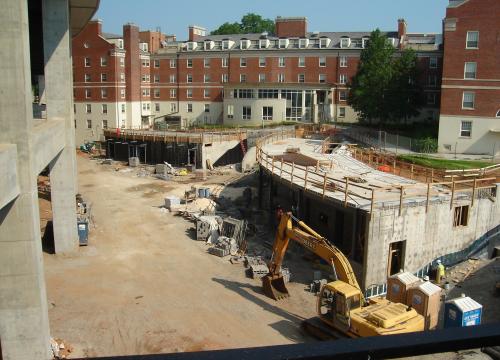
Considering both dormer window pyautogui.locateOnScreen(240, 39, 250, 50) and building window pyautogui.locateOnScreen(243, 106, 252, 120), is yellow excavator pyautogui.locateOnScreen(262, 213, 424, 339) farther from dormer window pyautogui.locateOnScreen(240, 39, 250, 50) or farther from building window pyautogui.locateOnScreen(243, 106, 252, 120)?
dormer window pyautogui.locateOnScreen(240, 39, 250, 50)

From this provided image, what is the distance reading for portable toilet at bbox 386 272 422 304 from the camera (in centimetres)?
1803

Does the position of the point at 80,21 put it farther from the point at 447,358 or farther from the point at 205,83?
the point at 205,83

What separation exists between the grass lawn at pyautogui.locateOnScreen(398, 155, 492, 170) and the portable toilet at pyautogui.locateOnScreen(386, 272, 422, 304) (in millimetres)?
24175

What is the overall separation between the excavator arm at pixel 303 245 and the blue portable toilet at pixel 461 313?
3014 mm

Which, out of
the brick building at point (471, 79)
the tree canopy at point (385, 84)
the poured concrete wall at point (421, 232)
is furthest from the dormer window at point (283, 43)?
the poured concrete wall at point (421, 232)

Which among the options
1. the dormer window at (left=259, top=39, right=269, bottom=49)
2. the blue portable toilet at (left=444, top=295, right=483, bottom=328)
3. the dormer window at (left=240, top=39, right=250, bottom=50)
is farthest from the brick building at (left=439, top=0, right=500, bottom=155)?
the blue portable toilet at (left=444, top=295, right=483, bottom=328)

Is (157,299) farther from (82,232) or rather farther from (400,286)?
(400,286)

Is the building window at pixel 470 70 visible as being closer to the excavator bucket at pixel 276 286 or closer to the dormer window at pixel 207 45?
the excavator bucket at pixel 276 286

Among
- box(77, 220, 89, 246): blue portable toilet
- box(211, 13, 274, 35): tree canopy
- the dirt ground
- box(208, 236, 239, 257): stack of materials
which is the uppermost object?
box(211, 13, 274, 35): tree canopy

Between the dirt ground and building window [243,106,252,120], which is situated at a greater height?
building window [243,106,252,120]

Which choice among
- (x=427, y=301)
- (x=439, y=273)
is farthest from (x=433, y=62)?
(x=427, y=301)

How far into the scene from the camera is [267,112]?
72438 millimetres

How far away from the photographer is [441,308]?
19.8 meters

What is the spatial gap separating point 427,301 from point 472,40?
128 feet
